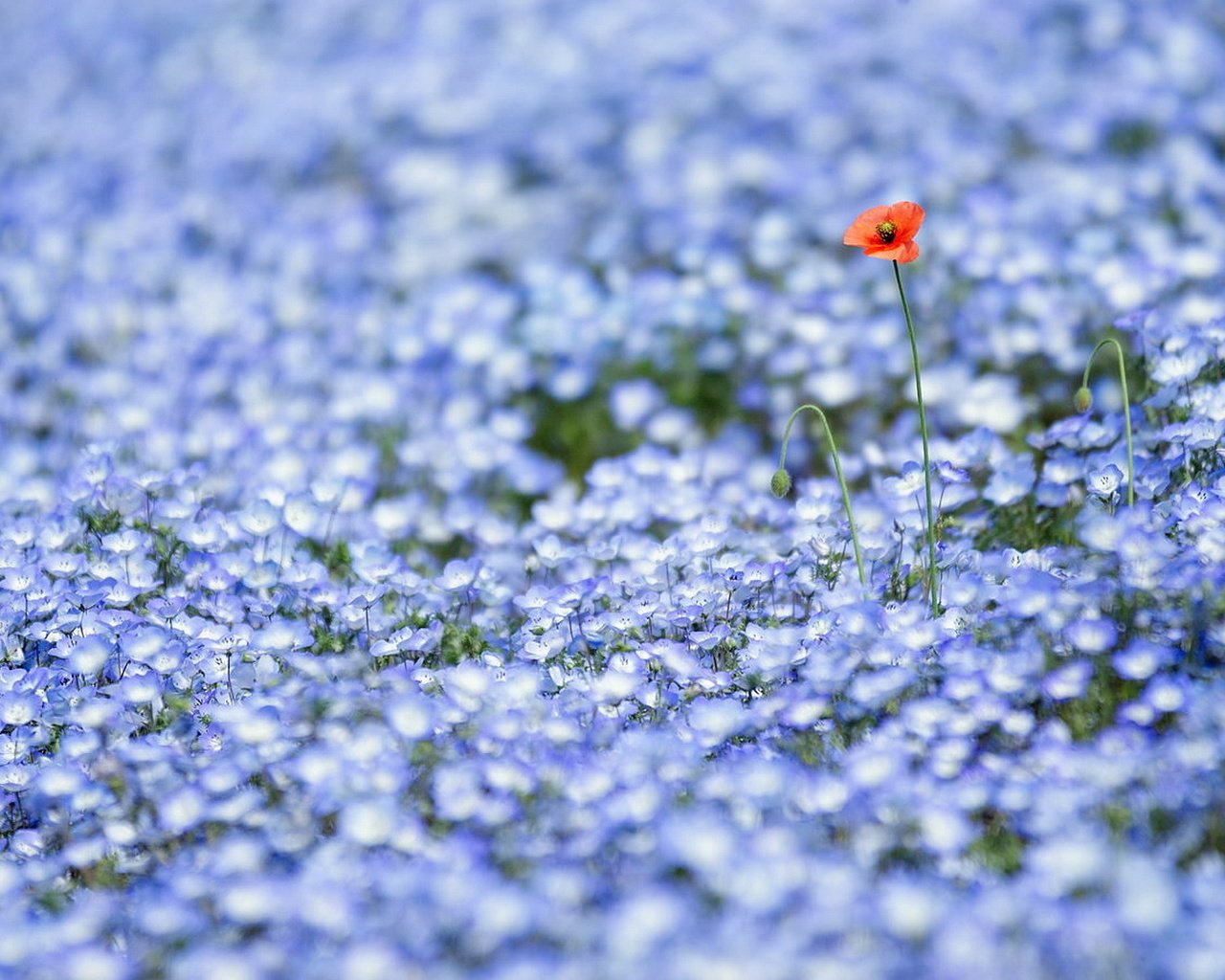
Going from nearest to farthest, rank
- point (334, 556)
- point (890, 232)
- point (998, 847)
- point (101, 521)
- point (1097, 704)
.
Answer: point (998, 847), point (1097, 704), point (890, 232), point (101, 521), point (334, 556)

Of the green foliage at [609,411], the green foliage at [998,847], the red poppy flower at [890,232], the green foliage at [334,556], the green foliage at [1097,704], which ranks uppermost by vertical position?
the green foliage at [609,411]

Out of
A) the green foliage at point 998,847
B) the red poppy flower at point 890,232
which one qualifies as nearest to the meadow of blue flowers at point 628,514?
the green foliage at point 998,847

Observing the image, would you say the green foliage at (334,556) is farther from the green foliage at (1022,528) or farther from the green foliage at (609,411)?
the green foliage at (1022,528)

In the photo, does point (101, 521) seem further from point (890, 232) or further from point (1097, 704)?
point (1097, 704)

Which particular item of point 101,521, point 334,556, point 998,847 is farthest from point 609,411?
point 998,847

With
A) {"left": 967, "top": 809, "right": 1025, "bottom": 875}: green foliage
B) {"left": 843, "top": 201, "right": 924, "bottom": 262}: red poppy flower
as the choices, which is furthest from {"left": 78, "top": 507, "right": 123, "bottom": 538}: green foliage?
{"left": 967, "top": 809, "right": 1025, "bottom": 875}: green foliage
